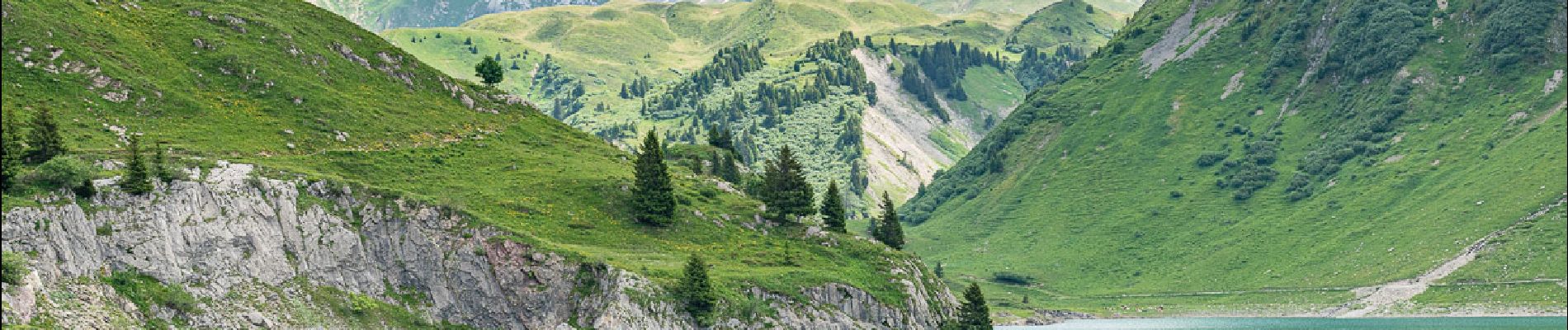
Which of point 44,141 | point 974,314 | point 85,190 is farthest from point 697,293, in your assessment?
point 44,141

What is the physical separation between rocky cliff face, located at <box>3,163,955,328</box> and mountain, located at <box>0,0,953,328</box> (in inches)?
6.9

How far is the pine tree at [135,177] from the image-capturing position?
10556cm

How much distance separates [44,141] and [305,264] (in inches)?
870

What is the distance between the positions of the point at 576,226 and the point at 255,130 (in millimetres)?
31998

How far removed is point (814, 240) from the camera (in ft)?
517

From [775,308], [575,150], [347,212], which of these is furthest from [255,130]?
[775,308]

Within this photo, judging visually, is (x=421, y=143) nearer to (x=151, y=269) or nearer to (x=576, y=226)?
(x=576, y=226)

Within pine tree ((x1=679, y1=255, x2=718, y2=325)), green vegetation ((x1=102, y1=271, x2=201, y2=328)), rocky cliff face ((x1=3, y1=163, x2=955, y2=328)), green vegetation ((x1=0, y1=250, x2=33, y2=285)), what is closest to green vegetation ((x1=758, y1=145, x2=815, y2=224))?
rocky cliff face ((x1=3, y1=163, x2=955, y2=328))

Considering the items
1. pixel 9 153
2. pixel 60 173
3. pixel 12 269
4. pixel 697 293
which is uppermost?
pixel 697 293

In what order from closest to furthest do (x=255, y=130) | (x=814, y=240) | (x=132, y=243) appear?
(x=132, y=243) → (x=255, y=130) → (x=814, y=240)

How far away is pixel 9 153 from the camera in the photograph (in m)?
101

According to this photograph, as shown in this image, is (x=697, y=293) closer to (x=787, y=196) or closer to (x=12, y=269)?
(x=787, y=196)

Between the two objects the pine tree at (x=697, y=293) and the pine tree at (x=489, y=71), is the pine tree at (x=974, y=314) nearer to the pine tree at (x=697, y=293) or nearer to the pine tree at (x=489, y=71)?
the pine tree at (x=697, y=293)

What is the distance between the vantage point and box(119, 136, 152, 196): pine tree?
105562 mm
